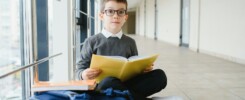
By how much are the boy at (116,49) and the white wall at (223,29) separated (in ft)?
10.4

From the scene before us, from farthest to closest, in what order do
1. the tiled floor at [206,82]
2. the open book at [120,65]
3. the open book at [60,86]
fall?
the tiled floor at [206,82], the open book at [120,65], the open book at [60,86]

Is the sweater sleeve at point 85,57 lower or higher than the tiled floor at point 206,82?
higher

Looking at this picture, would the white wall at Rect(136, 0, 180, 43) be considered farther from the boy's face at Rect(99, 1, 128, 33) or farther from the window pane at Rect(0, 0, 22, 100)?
the window pane at Rect(0, 0, 22, 100)

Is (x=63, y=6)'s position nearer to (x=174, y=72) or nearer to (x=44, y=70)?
(x=44, y=70)

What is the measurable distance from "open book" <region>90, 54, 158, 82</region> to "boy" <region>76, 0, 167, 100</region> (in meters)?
0.04

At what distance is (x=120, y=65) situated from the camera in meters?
1.26

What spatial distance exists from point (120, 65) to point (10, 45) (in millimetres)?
555

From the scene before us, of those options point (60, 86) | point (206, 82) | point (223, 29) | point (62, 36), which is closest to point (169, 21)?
point (223, 29)

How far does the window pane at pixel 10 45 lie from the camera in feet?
4.07

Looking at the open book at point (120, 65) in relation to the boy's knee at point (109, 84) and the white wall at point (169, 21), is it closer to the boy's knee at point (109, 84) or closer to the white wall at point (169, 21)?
the boy's knee at point (109, 84)

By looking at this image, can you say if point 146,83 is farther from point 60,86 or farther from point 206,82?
point 206,82

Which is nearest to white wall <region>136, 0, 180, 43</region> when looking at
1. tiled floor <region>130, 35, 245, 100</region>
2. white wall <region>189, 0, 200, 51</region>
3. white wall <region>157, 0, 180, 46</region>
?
white wall <region>157, 0, 180, 46</region>

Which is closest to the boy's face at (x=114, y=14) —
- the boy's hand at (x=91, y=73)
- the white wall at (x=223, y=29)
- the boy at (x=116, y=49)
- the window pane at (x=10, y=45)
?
the boy at (x=116, y=49)

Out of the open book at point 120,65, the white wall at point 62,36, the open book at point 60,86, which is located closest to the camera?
the open book at point 60,86
